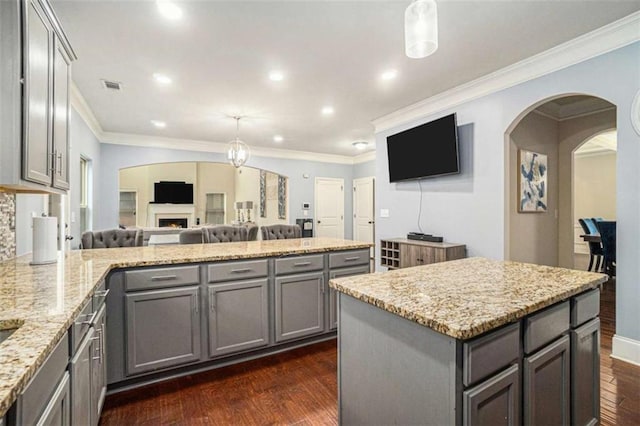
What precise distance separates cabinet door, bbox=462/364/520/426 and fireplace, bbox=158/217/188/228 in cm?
1151

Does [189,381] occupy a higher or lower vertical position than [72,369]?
lower

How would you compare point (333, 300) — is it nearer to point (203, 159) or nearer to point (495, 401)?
point (495, 401)

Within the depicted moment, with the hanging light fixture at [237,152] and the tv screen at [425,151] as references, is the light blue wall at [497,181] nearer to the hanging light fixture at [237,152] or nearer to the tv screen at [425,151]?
the tv screen at [425,151]

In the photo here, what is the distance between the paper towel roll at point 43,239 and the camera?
197 centimetres

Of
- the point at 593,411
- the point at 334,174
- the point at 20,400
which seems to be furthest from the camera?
the point at 334,174

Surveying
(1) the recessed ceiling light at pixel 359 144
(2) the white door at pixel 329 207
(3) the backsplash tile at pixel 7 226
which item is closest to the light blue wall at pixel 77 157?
(3) the backsplash tile at pixel 7 226

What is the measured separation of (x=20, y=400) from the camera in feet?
2.42

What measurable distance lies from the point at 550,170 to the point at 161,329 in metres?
4.91

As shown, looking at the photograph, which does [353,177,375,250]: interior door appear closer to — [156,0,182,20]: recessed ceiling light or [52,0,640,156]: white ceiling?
[52,0,640,156]: white ceiling

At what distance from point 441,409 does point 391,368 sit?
238 millimetres

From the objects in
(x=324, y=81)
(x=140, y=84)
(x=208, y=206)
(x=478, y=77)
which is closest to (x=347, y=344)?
(x=324, y=81)

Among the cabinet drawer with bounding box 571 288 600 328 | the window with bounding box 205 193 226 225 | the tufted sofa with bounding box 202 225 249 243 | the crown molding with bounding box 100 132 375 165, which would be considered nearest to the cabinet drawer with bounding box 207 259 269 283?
the tufted sofa with bounding box 202 225 249 243

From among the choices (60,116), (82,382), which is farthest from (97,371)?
(60,116)

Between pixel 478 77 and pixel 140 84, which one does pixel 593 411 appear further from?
pixel 140 84
